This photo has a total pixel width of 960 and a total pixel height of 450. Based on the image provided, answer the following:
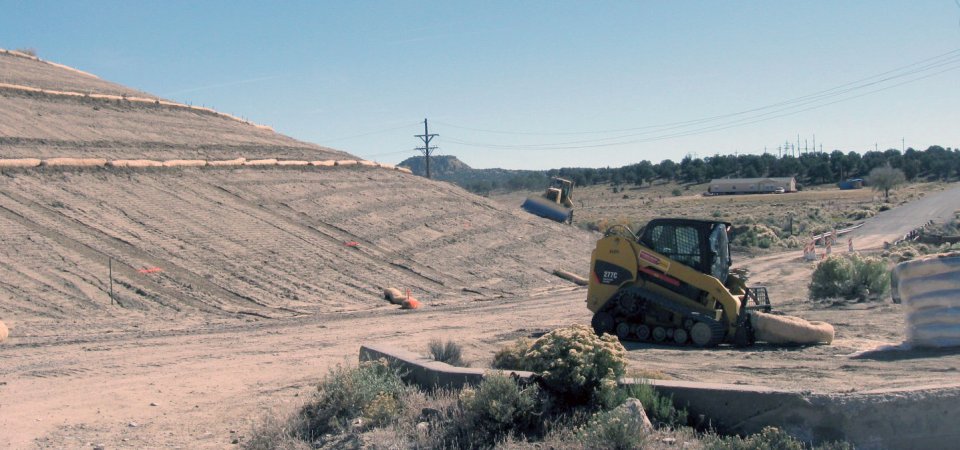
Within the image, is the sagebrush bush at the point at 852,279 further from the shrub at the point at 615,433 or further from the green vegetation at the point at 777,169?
the green vegetation at the point at 777,169

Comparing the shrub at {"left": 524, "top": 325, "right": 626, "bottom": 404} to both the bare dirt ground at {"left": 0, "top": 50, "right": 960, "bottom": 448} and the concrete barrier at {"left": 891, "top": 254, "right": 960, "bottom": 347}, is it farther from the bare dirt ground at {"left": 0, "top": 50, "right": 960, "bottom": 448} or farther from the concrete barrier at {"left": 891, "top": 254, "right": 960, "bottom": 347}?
the concrete barrier at {"left": 891, "top": 254, "right": 960, "bottom": 347}

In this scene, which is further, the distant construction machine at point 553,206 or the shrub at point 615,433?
the distant construction machine at point 553,206

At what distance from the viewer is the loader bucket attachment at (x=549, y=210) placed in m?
43.2

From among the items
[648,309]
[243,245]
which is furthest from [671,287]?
[243,245]

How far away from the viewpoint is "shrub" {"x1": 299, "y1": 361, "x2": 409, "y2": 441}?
348 inches

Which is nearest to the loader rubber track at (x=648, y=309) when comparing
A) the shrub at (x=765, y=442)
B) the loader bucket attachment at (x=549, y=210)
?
the shrub at (x=765, y=442)

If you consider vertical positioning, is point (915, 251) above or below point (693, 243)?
below

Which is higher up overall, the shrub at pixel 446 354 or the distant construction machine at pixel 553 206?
the distant construction machine at pixel 553 206

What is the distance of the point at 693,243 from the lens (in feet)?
49.3

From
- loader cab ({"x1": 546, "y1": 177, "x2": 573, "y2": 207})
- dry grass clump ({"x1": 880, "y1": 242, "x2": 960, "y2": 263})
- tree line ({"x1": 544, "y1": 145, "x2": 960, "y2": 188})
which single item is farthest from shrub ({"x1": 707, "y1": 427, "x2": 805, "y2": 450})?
tree line ({"x1": 544, "y1": 145, "x2": 960, "y2": 188})

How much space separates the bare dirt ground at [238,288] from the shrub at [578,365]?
90.3 inches

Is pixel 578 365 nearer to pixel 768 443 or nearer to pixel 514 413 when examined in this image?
pixel 514 413

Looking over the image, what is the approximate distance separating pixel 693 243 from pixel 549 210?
28.5 meters

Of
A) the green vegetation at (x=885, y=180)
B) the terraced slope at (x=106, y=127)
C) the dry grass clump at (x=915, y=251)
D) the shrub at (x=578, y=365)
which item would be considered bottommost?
the dry grass clump at (x=915, y=251)
